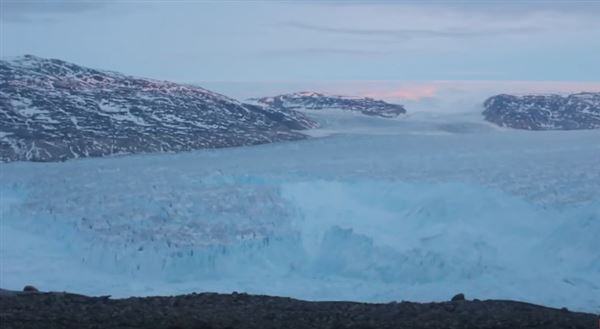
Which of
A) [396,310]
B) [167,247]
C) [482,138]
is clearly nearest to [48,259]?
[167,247]

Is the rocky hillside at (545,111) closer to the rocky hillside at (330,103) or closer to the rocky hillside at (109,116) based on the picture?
the rocky hillside at (330,103)

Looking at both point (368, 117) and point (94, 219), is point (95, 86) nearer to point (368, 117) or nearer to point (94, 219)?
point (368, 117)

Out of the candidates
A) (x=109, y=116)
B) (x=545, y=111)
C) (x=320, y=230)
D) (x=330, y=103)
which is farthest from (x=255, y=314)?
(x=330, y=103)

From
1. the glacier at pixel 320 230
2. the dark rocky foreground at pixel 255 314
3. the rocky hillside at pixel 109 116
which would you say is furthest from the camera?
the rocky hillside at pixel 109 116

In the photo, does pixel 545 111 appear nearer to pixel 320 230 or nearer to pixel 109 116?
pixel 109 116

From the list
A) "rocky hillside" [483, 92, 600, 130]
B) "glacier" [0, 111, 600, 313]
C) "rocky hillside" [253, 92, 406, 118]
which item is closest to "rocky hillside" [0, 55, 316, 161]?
"rocky hillside" [253, 92, 406, 118]

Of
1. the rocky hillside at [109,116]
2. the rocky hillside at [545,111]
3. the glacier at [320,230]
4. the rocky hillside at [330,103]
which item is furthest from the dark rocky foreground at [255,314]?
the rocky hillside at [330,103]
